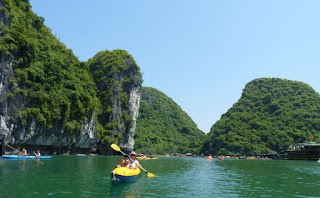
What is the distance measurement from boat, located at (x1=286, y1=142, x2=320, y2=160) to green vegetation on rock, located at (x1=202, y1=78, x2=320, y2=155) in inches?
676

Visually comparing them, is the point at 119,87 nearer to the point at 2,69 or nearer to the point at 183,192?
the point at 2,69

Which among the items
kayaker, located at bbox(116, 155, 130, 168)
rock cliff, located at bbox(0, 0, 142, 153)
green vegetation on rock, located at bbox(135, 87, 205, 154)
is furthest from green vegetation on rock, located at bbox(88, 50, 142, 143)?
kayaker, located at bbox(116, 155, 130, 168)

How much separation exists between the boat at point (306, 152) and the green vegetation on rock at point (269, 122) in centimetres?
1718

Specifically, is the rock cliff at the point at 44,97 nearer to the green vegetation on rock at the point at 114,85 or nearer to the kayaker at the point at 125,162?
the green vegetation on rock at the point at 114,85

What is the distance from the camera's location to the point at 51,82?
55.6 metres

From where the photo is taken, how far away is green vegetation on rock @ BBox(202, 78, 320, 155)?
105812mm

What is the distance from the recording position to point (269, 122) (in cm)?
12000

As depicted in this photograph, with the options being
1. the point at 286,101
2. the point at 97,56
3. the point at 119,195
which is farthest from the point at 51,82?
the point at 286,101

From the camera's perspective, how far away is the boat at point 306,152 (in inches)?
3031

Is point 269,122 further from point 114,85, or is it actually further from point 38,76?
point 38,76

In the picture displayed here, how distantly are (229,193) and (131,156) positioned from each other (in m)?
8.19

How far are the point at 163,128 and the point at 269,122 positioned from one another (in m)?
60.1

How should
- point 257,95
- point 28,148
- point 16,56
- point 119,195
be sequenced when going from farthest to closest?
1. point 257,95
2. point 28,148
3. point 16,56
4. point 119,195

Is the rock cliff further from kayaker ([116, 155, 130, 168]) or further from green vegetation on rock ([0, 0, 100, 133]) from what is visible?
kayaker ([116, 155, 130, 168])
